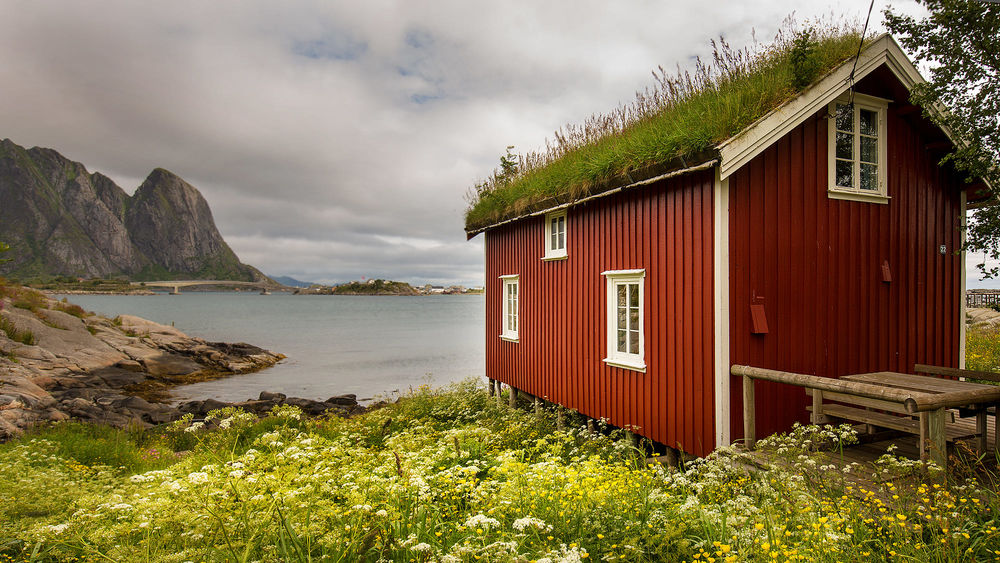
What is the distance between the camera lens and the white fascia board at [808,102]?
603cm

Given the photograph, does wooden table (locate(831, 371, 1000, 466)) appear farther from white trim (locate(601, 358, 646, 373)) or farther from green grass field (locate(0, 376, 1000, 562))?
white trim (locate(601, 358, 646, 373))

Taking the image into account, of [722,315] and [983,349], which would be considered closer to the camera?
[722,315]

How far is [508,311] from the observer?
42.7 feet

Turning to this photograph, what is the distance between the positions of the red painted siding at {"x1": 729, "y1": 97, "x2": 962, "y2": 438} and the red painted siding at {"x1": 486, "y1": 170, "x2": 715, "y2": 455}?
429mm

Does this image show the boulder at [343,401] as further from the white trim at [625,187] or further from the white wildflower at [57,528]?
the white wildflower at [57,528]

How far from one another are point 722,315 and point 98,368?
79.5 feet

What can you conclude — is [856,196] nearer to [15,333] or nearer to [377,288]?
[15,333]

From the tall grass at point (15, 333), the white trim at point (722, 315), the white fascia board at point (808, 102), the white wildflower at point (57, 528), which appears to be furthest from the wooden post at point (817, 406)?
the tall grass at point (15, 333)

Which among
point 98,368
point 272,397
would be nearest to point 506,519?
point 272,397

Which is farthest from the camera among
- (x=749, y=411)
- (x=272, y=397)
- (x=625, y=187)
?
(x=272, y=397)

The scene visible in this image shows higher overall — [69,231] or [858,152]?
[69,231]

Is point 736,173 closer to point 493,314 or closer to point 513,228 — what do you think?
point 513,228

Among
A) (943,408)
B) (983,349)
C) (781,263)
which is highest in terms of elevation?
(781,263)

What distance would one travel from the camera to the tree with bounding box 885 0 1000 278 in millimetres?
5871
